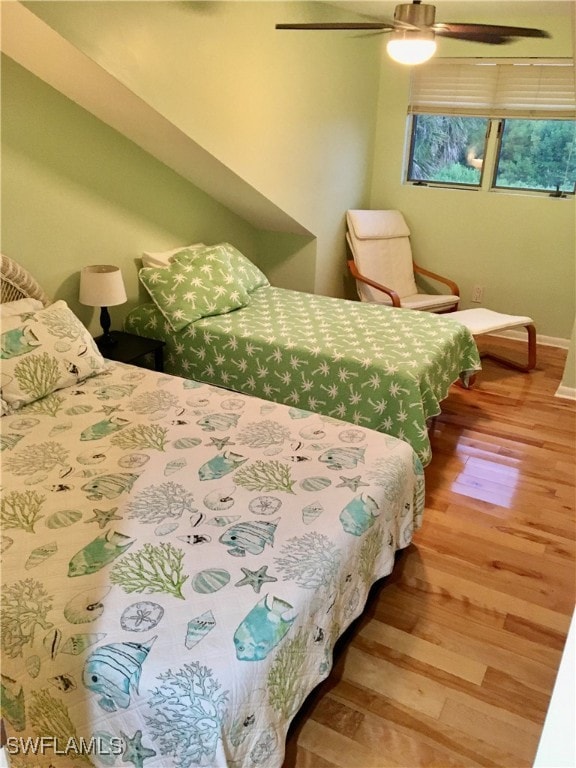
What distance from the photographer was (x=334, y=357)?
8.96 ft

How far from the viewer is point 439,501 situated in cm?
266

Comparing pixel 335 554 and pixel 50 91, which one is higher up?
pixel 50 91

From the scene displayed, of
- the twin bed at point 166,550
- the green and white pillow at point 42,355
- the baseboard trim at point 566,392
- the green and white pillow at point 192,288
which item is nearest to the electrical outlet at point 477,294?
the baseboard trim at point 566,392

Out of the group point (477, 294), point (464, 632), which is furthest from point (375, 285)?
point (464, 632)

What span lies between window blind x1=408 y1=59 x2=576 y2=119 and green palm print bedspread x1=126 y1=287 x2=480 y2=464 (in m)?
2.03

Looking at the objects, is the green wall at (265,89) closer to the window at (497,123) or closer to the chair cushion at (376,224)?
the chair cushion at (376,224)

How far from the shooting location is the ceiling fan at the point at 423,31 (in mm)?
2061

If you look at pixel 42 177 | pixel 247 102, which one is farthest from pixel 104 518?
pixel 247 102

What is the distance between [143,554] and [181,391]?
3.30 feet

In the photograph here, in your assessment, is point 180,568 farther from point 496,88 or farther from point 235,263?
point 496,88

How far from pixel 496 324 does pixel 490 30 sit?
210 centimetres

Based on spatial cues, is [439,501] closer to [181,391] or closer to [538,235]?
[181,391]

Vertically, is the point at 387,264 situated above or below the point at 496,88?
below

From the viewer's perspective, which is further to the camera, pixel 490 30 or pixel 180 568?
pixel 490 30
